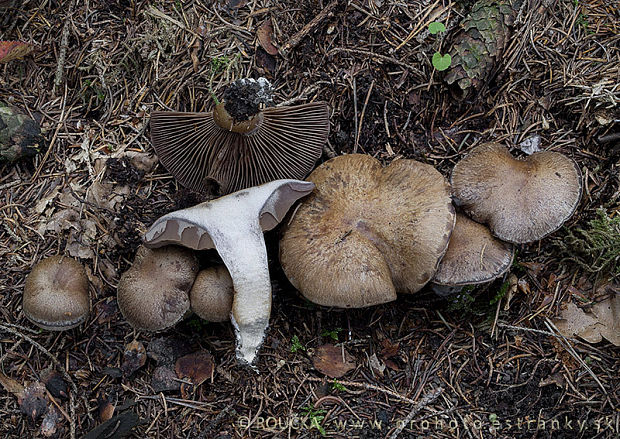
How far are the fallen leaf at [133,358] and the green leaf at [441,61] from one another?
2.68 metres

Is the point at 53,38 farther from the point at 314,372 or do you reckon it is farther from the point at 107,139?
the point at 314,372

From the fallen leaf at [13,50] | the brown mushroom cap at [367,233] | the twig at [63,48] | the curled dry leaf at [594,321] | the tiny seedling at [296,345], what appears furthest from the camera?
the twig at [63,48]

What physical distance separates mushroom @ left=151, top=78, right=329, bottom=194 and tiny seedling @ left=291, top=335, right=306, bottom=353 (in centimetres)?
108

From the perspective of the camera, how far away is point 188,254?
317 centimetres

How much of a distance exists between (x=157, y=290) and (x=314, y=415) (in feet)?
4.07

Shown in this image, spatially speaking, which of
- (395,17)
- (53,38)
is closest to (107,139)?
(53,38)

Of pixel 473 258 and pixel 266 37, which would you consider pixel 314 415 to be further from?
pixel 266 37

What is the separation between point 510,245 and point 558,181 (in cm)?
47

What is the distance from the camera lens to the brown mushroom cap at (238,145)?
3.06 meters

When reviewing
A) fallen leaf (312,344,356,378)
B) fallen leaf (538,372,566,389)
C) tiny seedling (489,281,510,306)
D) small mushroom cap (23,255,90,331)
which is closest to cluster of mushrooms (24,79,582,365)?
small mushroom cap (23,255,90,331)

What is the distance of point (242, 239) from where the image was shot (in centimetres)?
300

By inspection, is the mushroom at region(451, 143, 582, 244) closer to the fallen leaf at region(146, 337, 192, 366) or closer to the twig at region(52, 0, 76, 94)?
the fallen leaf at region(146, 337, 192, 366)

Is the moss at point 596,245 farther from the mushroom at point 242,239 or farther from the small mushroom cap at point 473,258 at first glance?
the mushroom at point 242,239

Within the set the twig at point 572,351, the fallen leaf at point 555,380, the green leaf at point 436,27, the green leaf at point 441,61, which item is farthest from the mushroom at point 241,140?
the fallen leaf at point 555,380
